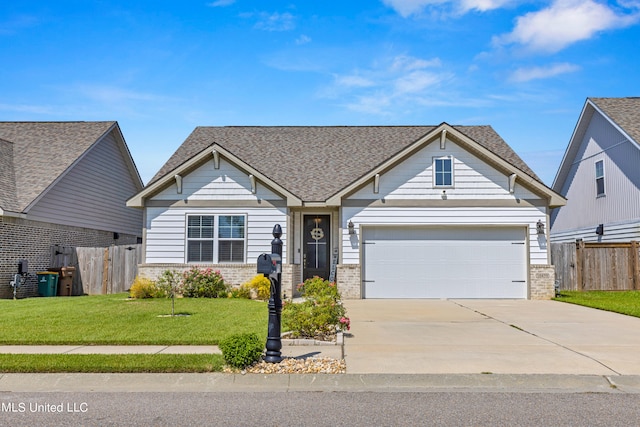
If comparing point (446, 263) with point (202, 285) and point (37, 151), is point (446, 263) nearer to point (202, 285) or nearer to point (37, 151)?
point (202, 285)

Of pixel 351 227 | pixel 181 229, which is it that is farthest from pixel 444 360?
pixel 181 229

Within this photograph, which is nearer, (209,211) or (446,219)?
(446,219)

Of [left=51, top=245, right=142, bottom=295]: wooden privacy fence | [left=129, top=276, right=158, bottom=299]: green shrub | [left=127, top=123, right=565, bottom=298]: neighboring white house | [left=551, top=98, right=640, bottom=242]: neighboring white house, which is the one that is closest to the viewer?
[left=129, top=276, right=158, bottom=299]: green shrub

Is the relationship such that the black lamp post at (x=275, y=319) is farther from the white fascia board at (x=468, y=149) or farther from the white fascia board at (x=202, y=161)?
the white fascia board at (x=468, y=149)

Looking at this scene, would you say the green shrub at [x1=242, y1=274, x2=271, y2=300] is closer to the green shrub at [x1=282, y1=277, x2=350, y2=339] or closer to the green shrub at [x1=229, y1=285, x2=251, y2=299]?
the green shrub at [x1=229, y1=285, x2=251, y2=299]

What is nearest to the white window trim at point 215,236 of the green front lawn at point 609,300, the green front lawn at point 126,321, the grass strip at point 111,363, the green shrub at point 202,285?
the green shrub at point 202,285

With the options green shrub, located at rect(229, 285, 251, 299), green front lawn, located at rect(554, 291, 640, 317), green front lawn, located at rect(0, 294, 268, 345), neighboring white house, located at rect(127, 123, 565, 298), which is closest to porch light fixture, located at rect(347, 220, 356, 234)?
neighboring white house, located at rect(127, 123, 565, 298)

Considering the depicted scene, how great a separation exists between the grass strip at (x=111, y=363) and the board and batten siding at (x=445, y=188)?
38.0 feet

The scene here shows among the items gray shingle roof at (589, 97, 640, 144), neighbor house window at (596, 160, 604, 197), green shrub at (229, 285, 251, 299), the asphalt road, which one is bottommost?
the asphalt road

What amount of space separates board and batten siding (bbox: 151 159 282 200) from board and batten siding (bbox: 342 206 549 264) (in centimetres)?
292

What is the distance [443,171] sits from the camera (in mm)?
18188

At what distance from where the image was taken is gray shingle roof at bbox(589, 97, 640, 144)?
21.6 m

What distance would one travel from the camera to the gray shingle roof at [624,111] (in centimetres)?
2159

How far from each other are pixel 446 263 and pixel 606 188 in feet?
34.9
